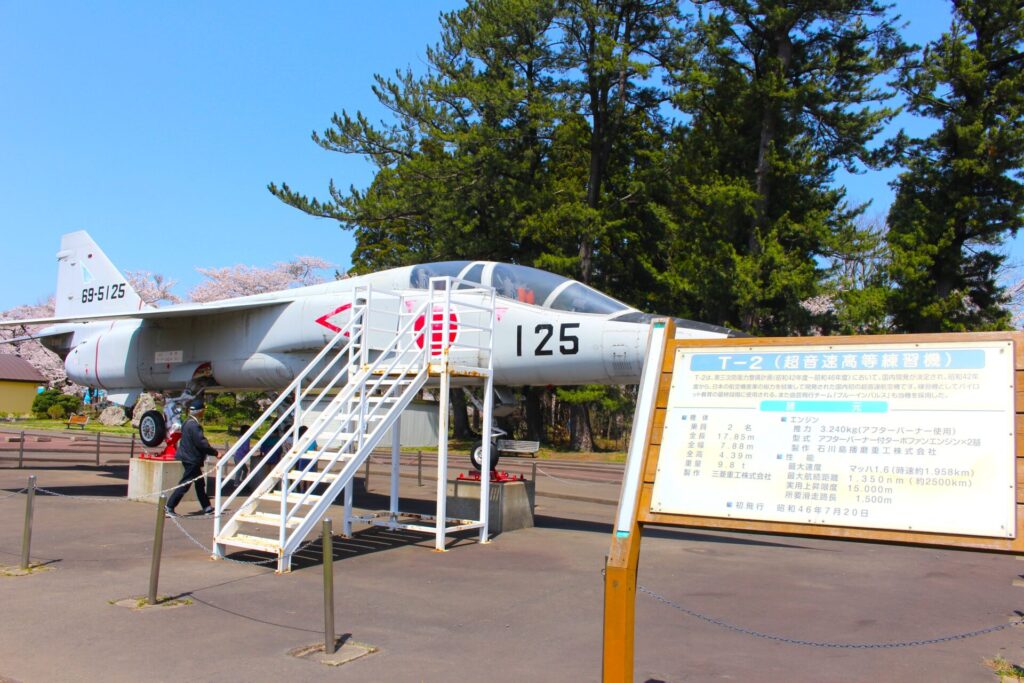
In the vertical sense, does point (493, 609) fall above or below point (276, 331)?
below

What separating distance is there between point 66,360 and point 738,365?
704 inches

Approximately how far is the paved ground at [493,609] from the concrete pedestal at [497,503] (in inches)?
20.3

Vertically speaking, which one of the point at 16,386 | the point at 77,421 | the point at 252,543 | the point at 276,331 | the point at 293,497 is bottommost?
the point at 252,543

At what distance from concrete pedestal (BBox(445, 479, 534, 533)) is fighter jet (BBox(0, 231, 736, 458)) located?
1686 mm

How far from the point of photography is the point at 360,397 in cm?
1079

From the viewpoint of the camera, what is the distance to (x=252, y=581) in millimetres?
8492

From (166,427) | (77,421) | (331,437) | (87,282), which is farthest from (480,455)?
(77,421)

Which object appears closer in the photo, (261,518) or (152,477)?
(261,518)

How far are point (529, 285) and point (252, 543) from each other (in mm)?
5211

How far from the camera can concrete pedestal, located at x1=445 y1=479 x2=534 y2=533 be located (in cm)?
1230

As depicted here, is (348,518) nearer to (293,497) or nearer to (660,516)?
(293,497)

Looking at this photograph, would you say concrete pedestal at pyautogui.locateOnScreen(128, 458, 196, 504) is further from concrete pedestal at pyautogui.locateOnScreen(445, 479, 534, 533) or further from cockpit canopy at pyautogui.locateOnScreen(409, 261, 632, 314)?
cockpit canopy at pyautogui.locateOnScreen(409, 261, 632, 314)

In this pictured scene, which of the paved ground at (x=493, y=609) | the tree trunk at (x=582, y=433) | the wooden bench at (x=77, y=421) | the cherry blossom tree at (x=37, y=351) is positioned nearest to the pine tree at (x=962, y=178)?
the tree trunk at (x=582, y=433)

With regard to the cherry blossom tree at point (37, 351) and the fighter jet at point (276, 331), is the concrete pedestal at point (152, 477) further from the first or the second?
the cherry blossom tree at point (37, 351)
